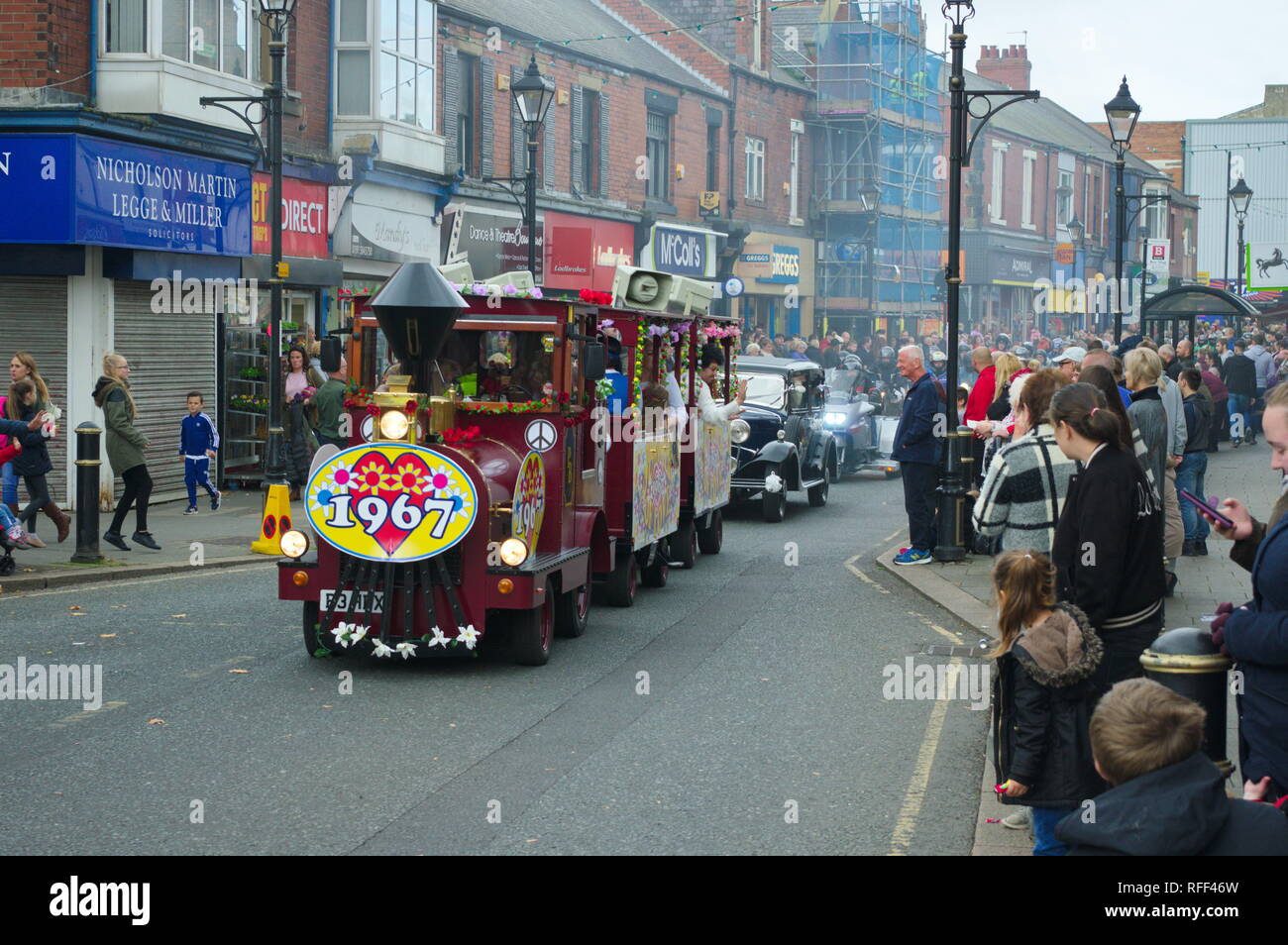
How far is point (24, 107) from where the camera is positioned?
17.5 metres

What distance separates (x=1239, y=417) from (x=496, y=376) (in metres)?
22.9

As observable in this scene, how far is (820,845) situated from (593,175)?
2912 centimetres

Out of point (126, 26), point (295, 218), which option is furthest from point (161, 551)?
point (295, 218)

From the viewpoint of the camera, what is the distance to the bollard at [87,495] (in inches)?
542

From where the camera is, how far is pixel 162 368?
19.7 metres

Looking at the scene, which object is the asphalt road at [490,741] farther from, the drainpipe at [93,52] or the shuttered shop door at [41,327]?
the drainpipe at [93,52]

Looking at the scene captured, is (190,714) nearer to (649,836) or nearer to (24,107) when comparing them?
(649,836)

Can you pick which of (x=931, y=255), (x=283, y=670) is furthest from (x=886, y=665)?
(x=931, y=255)

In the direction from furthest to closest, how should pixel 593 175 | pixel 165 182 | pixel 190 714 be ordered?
pixel 593 175 < pixel 165 182 < pixel 190 714

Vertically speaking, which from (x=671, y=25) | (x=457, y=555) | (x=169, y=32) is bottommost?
(x=457, y=555)

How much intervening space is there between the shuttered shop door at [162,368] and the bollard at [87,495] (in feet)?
16.1

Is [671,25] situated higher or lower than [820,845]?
higher

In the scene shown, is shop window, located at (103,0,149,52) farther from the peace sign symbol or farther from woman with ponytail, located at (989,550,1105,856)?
woman with ponytail, located at (989,550,1105,856)

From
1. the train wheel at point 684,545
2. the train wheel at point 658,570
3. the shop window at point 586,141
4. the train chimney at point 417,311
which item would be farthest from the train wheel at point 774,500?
the shop window at point 586,141
